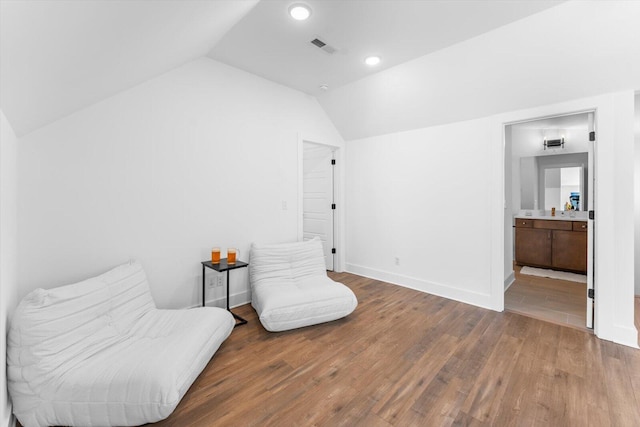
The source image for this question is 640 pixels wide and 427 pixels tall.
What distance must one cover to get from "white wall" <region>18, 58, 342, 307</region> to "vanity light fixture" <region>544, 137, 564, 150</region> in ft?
15.2

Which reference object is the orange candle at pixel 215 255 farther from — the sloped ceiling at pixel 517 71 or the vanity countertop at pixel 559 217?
the vanity countertop at pixel 559 217

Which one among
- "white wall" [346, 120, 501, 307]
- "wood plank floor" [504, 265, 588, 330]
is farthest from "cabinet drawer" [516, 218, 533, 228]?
"white wall" [346, 120, 501, 307]

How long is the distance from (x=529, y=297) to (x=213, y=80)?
4.58 metres

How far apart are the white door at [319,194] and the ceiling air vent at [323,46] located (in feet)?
6.16

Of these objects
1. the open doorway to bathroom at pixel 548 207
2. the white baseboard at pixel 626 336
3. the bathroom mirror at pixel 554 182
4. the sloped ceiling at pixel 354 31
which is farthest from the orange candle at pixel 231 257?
the bathroom mirror at pixel 554 182

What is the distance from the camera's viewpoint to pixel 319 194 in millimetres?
4805

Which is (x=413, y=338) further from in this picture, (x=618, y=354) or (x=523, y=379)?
(x=618, y=354)

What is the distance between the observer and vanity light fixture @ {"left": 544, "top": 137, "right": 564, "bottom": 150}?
4.97 metres

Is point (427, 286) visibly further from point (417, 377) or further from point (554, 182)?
point (554, 182)

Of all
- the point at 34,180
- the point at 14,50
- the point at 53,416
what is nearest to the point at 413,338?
the point at 53,416

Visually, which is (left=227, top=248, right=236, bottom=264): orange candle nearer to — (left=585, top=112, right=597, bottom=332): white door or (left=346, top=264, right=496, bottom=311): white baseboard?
(left=346, top=264, right=496, bottom=311): white baseboard

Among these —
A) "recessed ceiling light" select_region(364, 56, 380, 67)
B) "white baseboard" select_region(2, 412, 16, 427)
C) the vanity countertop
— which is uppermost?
"recessed ceiling light" select_region(364, 56, 380, 67)

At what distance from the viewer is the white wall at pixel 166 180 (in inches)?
81.1

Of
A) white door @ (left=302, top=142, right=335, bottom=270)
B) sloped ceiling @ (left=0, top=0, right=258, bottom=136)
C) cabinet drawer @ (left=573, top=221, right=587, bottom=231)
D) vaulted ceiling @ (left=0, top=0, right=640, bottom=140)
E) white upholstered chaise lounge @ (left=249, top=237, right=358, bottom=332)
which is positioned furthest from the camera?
white door @ (left=302, top=142, right=335, bottom=270)
